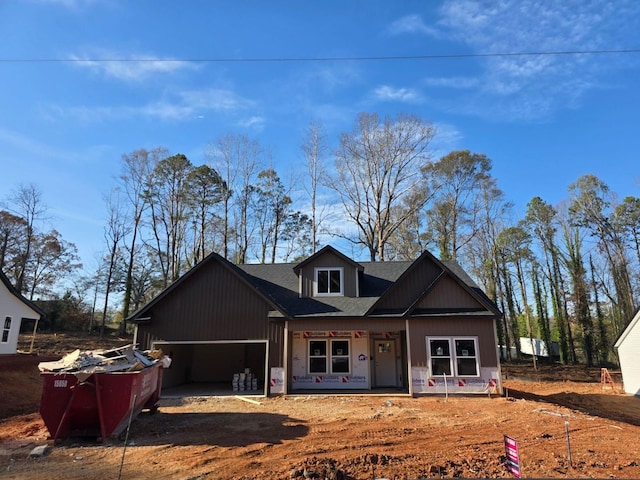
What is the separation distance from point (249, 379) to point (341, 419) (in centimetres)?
699

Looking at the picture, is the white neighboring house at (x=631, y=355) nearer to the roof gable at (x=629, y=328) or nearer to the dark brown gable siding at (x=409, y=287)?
the roof gable at (x=629, y=328)

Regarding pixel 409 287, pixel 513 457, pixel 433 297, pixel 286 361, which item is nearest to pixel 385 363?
pixel 409 287

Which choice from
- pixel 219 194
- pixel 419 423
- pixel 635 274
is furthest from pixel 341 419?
pixel 635 274

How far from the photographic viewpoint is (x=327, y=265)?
58.0 ft

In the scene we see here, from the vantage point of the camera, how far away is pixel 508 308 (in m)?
34.1

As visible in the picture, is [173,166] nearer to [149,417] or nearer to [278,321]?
[278,321]

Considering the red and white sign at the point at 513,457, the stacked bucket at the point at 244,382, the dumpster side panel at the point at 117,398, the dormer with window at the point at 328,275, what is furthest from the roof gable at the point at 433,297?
the red and white sign at the point at 513,457

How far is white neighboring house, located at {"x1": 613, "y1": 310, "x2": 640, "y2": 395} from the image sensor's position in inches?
754

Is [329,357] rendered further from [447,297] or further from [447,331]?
[447,297]

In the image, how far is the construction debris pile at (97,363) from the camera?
8203 mm

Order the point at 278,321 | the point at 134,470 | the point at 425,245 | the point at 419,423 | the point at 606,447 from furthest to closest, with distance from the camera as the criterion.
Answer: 1. the point at 425,245
2. the point at 278,321
3. the point at 419,423
4. the point at 606,447
5. the point at 134,470

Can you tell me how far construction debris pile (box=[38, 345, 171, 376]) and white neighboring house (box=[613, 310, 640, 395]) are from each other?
2171cm

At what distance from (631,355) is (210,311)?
66.0 ft

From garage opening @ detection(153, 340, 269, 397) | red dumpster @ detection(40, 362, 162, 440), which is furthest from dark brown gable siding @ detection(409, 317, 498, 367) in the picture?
red dumpster @ detection(40, 362, 162, 440)
